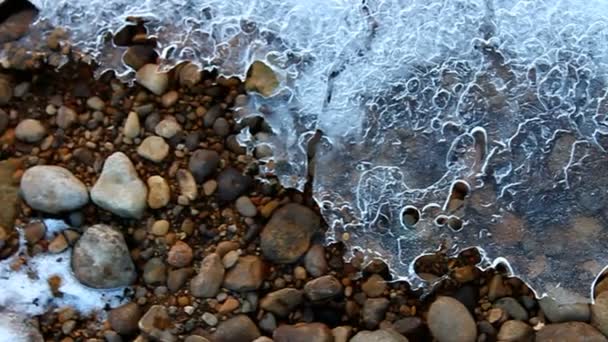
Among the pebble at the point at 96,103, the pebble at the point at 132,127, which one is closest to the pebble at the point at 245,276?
the pebble at the point at 132,127

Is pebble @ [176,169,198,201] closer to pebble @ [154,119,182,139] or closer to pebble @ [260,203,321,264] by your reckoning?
pebble @ [154,119,182,139]

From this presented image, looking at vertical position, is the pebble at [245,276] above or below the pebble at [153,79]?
below

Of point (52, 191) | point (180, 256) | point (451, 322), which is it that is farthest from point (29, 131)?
point (451, 322)

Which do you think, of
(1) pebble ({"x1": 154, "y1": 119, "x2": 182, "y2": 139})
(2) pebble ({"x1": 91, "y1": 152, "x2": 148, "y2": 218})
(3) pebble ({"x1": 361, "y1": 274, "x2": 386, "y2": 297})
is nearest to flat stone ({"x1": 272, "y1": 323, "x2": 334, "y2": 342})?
(3) pebble ({"x1": 361, "y1": 274, "x2": 386, "y2": 297})

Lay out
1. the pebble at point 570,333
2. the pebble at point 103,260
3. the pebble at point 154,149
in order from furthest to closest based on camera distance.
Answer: the pebble at point 154,149
the pebble at point 103,260
the pebble at point 570,333

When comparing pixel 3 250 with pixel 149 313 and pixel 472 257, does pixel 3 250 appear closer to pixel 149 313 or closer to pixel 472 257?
pixel 149 313

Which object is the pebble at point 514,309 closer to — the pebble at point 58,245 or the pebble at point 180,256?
the pebble at point 180,256

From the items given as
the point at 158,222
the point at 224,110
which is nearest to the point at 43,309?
the point at 158,222

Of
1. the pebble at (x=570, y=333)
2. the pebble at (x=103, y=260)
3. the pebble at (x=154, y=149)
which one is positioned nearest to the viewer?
the pebble at (x=570, y=333)
